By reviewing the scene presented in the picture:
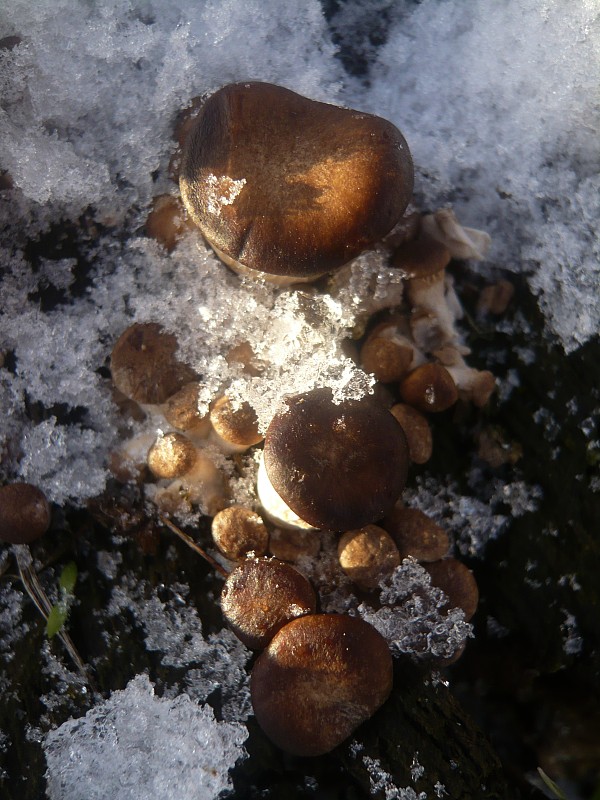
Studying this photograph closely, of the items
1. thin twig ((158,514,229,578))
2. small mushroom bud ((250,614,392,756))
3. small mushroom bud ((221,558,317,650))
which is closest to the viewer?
small mushroom bud ((250,614,392,756))

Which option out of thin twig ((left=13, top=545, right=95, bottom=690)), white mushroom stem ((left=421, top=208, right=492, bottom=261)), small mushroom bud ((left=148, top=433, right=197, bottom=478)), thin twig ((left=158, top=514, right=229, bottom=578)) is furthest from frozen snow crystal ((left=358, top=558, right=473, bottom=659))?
white mushroom stem ((left=421, top=208, right=492, bottom=261))

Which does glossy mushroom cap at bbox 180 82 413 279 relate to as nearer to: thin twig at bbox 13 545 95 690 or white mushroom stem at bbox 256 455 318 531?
white mushroom stem at bbox 256 455 318 531

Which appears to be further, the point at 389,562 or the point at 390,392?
the point at 390,392

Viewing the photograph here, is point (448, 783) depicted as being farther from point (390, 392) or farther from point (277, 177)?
point (277, 177)

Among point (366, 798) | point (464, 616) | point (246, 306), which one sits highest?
point (246, 306)

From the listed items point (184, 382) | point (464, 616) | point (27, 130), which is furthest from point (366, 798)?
point (27, 130)

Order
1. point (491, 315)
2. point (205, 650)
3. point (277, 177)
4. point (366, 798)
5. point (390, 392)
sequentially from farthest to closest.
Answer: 1. point (491, 315)
2. point (390, 392)
3. point (205, 650)
4. point (366, 798)
5. point (277, 177)

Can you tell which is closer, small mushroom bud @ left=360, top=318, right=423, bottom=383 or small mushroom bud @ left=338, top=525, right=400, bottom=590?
small mushroom bud @ left=338, top=525, right=400, bottom=590
